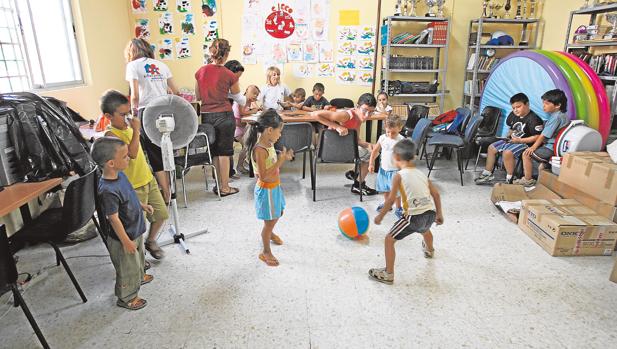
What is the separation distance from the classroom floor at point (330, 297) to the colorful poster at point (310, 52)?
3701 millimetres

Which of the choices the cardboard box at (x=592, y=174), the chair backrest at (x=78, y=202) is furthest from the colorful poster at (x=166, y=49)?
the cardboard box at (x=592, y=174)

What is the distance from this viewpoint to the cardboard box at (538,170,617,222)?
285 centimetres

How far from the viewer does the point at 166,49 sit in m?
5.97

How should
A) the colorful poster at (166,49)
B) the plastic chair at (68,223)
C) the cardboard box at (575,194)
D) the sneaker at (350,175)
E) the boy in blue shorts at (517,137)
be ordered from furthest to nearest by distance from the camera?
1. the colorful poster at (166,49)
2. the sneaker at (350,175)
3. the boy in blue shorts at (517,137)
4. the cardboard box at (575,194)
5. the plastic chair at (68,223)

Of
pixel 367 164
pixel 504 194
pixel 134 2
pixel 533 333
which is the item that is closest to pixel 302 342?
pixel 533 333

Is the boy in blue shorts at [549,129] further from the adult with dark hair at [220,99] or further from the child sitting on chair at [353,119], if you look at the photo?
the adult with dark hair at [220,99]

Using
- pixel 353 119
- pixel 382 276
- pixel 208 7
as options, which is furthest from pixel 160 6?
pixel 382 276

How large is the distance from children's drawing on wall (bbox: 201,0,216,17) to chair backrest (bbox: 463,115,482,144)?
4.15 meters

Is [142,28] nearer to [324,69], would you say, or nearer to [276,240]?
[324,69]

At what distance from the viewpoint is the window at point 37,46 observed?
368 centimetres

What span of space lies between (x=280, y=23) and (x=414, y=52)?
7.47ft

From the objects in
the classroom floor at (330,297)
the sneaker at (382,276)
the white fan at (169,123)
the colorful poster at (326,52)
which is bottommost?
the classroom floor at (330,297)

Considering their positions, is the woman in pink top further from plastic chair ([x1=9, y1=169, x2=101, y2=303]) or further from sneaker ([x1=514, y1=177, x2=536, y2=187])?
sneaker ([x1=514, y1=177, x2=536, y2=187])

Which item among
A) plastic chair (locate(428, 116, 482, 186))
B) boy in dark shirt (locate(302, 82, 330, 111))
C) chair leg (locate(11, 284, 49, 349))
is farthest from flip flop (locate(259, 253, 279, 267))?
Result: boy in dark shirt (locate(302, 82, 330, 111))
